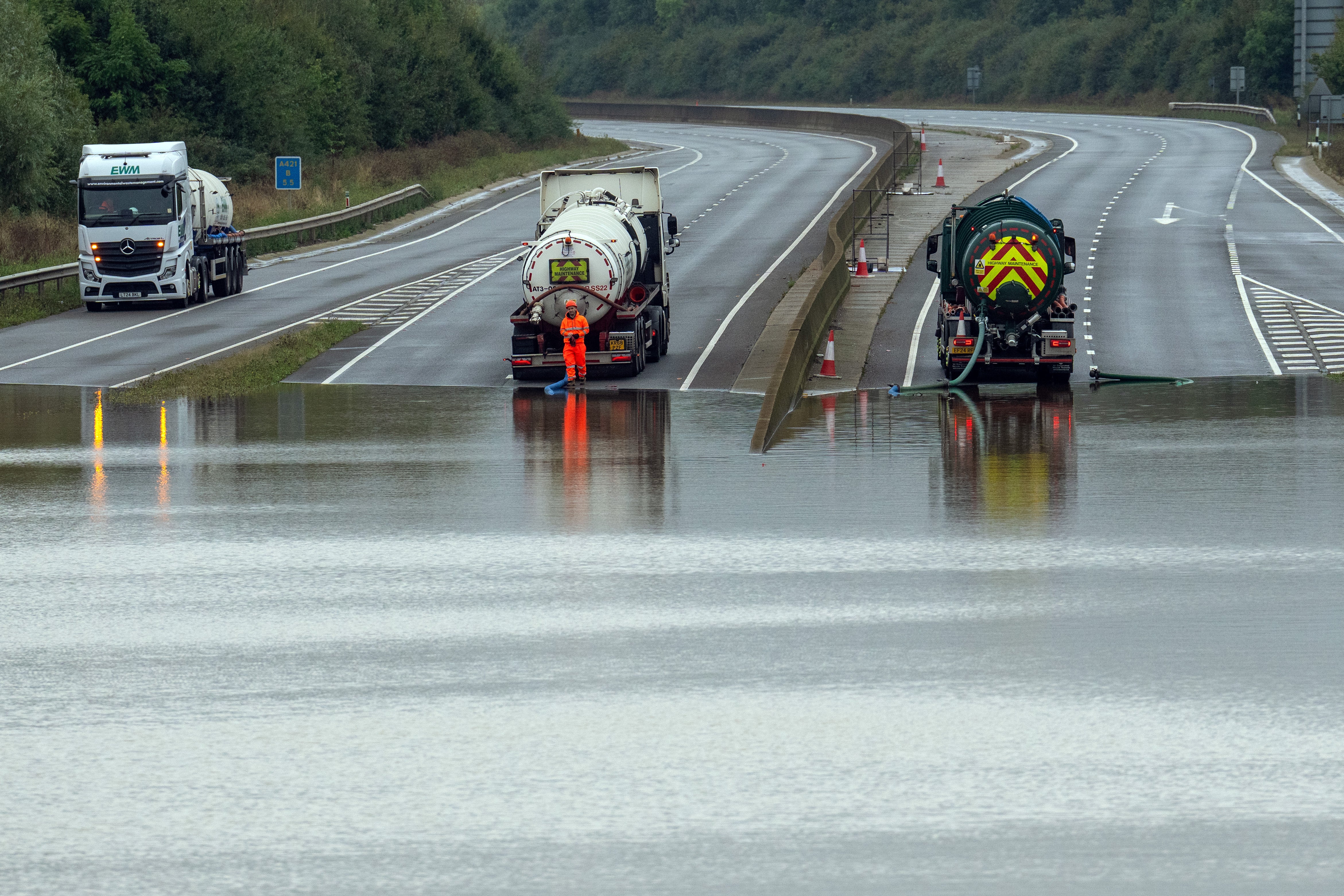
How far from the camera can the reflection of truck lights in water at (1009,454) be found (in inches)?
661

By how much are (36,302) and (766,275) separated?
17401 mm

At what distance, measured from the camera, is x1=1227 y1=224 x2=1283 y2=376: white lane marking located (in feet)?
98.0

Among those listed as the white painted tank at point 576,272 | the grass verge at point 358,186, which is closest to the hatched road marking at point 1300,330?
the white painted tank at point 576,272

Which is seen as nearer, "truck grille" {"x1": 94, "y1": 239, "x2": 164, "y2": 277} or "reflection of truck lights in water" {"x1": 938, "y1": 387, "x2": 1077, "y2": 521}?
"reflection of truck lights in water" {"x1": 938, "y1": 387, "x2": 1077, "y2": 521}

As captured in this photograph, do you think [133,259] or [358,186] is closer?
[133,259]

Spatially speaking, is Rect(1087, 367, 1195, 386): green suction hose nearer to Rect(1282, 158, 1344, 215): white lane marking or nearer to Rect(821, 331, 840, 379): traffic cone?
Rect(821, 331, 840, 379): traffic cone

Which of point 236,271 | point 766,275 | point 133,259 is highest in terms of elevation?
point 133,259

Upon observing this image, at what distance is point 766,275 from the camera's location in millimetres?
43125

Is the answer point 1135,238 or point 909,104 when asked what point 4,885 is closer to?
point 1135,238

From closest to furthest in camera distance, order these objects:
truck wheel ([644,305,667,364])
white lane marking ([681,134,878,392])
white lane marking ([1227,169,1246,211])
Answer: white lane marking ([681,134,878,392]) → truck wheel ([644,305,667,364]) → white lane marking ([1227,169,1246,211])

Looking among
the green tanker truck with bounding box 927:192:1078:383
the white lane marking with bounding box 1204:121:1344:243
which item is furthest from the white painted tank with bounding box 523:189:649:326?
the white lane marking with bounding box 1204:121:1344:243

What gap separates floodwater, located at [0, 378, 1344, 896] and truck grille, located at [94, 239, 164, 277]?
21716mm

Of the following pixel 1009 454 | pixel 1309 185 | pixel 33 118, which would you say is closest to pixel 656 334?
pixel 1009 454

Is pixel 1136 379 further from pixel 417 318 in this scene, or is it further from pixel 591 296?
pixel 417 318
